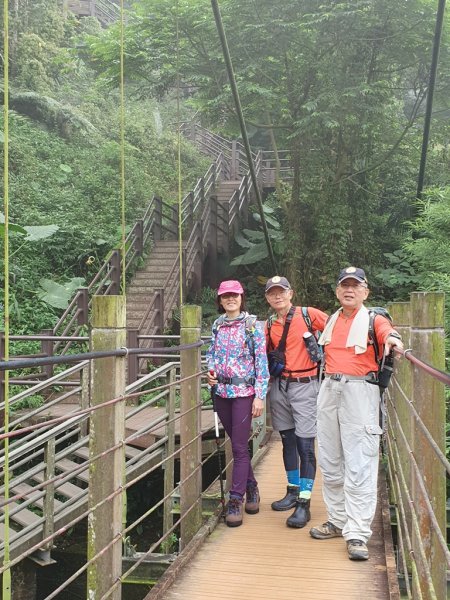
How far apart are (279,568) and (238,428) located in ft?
2.57

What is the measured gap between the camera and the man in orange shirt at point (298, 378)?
145 inches

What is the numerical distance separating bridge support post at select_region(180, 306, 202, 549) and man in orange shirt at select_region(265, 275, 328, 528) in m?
0.48

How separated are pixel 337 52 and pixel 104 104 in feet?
37.6

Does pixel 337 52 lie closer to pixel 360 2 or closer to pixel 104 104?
pixel 360 2

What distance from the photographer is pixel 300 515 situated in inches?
147

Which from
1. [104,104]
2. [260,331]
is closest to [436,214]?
[260,331]

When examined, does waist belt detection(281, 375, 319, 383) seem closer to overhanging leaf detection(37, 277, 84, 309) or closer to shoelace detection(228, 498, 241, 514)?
shoelace detection(228, 498, 241, 514)

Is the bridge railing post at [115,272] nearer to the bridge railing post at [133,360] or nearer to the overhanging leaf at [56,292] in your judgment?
the overhanging leaf at [56,292]

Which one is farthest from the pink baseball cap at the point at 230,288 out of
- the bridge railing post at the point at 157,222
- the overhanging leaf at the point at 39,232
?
the bridge railing post at the point at 157,222

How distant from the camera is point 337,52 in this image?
10859 millimetres

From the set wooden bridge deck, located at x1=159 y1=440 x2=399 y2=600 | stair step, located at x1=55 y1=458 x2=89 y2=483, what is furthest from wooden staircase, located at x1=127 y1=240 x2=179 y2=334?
wooden bridge deck, located at x1=159 y1=440 x2=399 y2=600

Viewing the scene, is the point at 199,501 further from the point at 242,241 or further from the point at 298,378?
the point at 242,241

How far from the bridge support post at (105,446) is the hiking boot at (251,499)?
1782 mm

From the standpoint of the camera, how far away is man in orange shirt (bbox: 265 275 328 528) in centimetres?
370
